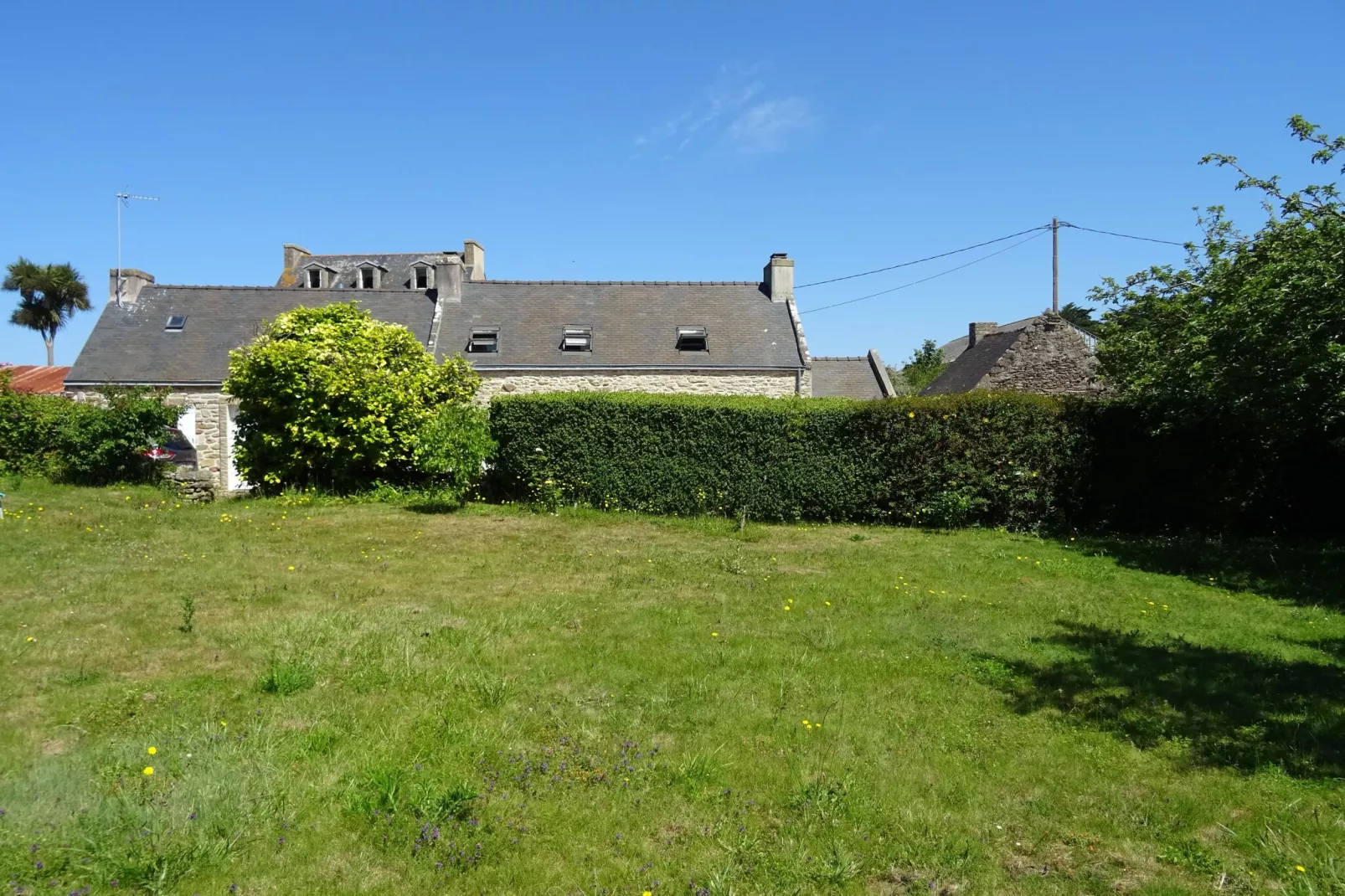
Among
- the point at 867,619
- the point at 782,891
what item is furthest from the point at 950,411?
the point at 782,891

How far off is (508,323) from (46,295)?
3595 centimetres

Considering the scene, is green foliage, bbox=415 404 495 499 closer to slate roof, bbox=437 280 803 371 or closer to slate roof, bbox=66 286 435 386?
slate roof, bbox=437 280 803 371

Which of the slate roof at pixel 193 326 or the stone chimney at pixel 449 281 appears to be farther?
the stone chimney at pixel 449 281

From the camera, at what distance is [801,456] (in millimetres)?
13562

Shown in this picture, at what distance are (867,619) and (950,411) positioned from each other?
6.71m

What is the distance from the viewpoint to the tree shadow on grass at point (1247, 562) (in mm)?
9281

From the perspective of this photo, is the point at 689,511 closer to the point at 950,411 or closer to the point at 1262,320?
the point at 950,411

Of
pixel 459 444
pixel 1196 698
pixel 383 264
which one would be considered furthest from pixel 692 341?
pixel 383 264

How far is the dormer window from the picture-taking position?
24.5 meters

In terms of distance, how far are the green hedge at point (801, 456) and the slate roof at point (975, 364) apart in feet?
34.2

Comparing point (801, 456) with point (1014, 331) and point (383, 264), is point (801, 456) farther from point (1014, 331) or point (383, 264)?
point (383, 264)

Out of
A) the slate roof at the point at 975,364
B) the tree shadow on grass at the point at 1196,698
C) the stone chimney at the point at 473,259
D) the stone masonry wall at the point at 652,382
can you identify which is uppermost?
the stone chimney at the point at 473,259

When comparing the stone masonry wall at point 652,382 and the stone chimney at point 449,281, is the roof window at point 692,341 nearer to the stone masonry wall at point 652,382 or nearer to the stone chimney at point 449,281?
the stone masonry wall at point 652,382

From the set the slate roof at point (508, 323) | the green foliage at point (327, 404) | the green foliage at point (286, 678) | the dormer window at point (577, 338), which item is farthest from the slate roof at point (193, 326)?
the green foliage at point (286, 678)
